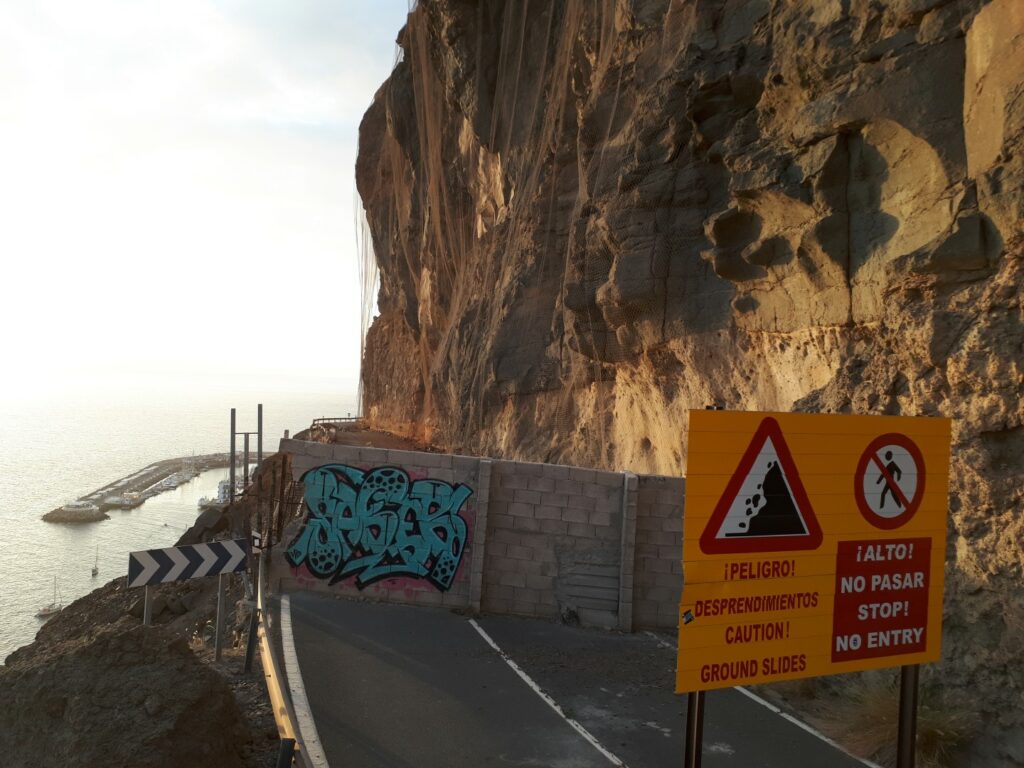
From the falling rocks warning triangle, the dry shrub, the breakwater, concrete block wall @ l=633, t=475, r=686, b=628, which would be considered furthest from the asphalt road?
the breakwater

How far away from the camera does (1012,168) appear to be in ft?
25.3

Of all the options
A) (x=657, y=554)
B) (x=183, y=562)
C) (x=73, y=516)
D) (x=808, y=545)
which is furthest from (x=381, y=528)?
(x=73, y=516)

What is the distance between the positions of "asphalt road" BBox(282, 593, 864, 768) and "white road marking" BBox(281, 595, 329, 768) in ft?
0.34

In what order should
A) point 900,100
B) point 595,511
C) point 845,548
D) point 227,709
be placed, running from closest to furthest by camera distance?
point 845,548 → point 227,709 → point 900,100 → point 595,511

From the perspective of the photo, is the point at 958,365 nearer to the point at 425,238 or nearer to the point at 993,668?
the point at 993,668

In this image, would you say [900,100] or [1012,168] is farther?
[900,100]

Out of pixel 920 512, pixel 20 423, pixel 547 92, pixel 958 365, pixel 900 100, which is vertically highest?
pixel 547 92

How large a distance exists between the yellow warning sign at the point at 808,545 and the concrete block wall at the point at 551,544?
7.53m

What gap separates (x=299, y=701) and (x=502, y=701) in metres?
2.20

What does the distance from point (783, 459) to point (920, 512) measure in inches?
44.2

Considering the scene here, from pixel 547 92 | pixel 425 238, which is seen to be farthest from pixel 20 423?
pixel 547 92

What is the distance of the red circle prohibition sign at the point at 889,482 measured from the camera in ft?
15.2

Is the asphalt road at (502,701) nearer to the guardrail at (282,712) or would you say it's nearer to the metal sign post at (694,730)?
the guardrail at (282,712)

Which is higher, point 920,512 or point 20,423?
point 920,512
